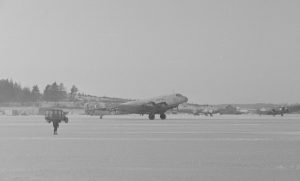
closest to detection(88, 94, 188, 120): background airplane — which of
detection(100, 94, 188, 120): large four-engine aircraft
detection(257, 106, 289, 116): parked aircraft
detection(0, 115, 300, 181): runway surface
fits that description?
detection(100, 94, 188, 120): large four-engine aircraft

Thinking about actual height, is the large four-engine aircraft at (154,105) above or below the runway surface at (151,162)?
above

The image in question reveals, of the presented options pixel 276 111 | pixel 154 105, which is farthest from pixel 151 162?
pixel 276 111

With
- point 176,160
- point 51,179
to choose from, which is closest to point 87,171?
point 51,179

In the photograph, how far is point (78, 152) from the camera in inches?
776

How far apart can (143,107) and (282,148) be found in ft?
162

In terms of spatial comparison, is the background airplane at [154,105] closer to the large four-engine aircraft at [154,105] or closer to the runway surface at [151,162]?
the large four-engine aircraft at [154,105]

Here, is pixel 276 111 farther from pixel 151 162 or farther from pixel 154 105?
pixel 151 162

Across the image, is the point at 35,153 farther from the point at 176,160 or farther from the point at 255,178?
the point at 255,178

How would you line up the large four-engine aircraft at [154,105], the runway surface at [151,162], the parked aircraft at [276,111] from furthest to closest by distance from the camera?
the parked aircraft at [276,111]
the large four-engine aircraft at [154,105]
the runway surface at [151,162]

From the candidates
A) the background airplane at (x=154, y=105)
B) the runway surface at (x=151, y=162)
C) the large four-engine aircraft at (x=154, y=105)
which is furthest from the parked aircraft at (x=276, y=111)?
the runway surface at (x=151, y=162)

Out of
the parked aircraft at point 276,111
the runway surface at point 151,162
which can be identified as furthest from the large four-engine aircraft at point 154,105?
the runway surface at point 151,162

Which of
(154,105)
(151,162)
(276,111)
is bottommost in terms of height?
(151,162)

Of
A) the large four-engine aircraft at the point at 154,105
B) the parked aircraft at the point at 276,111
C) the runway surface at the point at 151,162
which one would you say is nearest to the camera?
the runway surface at the point at 151,162

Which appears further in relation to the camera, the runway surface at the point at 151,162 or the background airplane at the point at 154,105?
the background airplane at the point at 154,105
